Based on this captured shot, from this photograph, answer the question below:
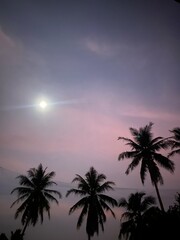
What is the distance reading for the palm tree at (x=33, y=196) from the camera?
22345mm

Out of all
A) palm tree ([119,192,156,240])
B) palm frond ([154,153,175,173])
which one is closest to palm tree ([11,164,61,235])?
palm tree ([119,192,156,240])

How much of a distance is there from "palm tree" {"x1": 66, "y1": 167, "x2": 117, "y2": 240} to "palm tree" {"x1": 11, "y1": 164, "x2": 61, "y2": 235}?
2.95 m

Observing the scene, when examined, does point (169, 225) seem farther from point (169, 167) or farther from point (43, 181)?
point (43, 181)

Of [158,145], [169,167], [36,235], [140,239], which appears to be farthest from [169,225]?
[36,235]

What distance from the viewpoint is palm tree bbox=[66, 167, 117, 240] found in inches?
831

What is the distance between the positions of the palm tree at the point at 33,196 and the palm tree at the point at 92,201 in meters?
2.95

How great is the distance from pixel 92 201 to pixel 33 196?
7630 millimetres

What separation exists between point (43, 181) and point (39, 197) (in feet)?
6.64

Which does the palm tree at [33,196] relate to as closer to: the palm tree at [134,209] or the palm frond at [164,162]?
the palm tree at [134,209]

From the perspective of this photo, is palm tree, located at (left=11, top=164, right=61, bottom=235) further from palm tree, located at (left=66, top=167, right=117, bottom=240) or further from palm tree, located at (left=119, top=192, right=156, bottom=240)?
palm tree, located at (left=119, top=192, right=156, bottom=240)

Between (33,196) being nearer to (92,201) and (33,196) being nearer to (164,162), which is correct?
(92,201)

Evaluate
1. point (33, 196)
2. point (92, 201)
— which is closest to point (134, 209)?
point (92, 201)

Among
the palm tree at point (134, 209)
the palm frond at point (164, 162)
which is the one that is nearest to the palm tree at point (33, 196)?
the palm tree at point (134, 209)

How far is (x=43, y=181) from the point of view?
2447 cm
